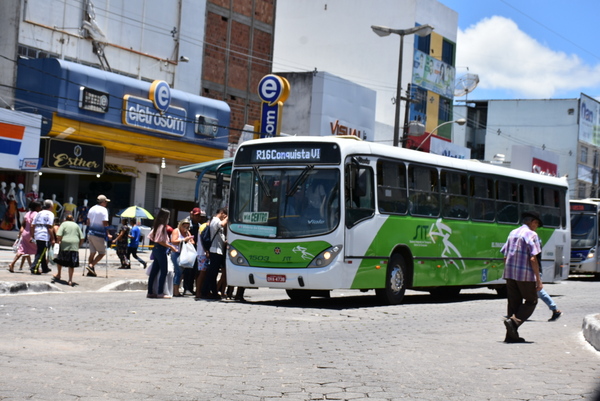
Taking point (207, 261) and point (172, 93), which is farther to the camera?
point (172, 93)

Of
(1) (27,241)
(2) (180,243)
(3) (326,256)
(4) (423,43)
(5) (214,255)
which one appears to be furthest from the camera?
(4) (423,43)

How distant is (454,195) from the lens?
19562 millimetres

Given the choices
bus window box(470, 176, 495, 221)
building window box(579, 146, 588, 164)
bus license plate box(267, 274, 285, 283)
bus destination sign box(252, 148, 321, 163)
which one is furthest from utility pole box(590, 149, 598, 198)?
bus license plate box(267, 274, 285, 283)

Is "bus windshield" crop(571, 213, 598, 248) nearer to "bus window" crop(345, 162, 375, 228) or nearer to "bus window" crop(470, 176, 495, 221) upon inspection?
"bus window" crop(470, 176, 495, 221)

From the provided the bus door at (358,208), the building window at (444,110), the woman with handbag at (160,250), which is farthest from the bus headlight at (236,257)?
the building window at (444,110)

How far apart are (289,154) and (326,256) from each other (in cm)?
203

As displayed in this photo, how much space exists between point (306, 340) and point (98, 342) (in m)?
2.55

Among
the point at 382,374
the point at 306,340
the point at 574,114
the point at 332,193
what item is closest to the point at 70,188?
the point at 332,193

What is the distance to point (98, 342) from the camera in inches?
393

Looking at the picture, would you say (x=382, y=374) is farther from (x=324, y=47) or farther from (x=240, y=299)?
(x=324, y=47)

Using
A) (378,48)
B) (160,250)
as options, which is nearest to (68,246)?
(160,250)

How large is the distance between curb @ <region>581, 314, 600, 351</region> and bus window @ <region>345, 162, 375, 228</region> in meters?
5.09

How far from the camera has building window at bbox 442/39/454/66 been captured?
62213 millimetres

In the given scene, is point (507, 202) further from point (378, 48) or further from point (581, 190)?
point (581, 190)
